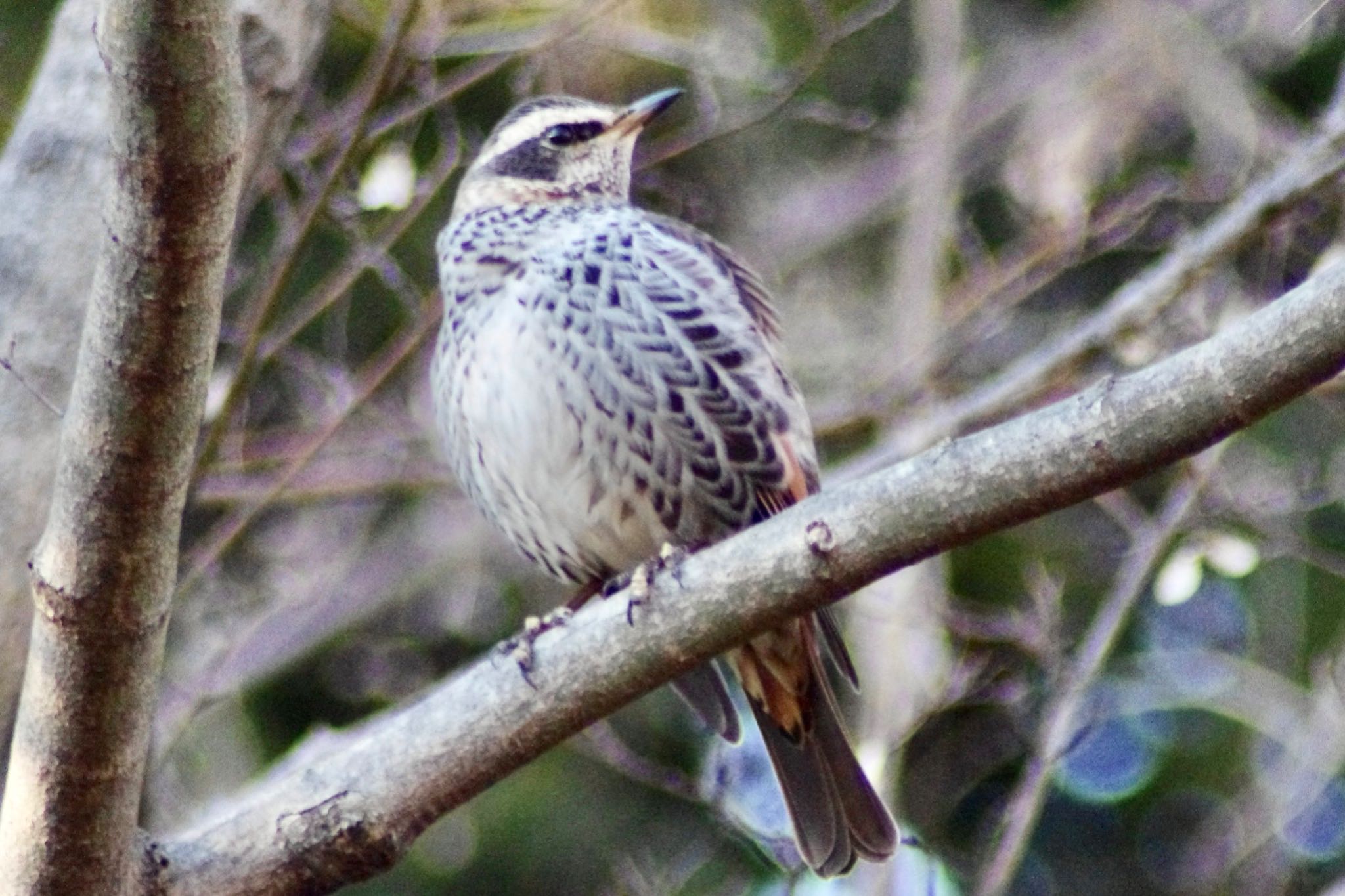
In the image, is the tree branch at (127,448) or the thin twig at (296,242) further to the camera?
the thin twig at (296,242)

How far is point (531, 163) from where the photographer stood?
552cm

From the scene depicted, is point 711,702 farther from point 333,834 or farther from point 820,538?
point 820,538

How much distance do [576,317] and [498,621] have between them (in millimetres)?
2953

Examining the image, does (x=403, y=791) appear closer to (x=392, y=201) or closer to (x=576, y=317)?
(x=576, y=317)

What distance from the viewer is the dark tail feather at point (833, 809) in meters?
4.51

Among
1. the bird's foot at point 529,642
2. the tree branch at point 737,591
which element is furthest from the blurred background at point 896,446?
the tree branch at point 737,591

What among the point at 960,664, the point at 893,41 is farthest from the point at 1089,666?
the point at 893,41

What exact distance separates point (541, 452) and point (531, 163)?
124 centimetres

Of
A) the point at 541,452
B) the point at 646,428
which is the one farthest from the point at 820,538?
the point at 541,452

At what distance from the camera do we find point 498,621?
289 inches

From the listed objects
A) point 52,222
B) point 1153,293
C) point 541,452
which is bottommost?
point 1153,293

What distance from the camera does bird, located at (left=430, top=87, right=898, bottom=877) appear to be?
4578mm

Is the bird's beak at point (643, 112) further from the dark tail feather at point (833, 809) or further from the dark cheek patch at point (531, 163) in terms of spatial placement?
the dark tail feather at point (833, 809)

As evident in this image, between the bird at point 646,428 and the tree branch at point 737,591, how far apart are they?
121 centimetres
